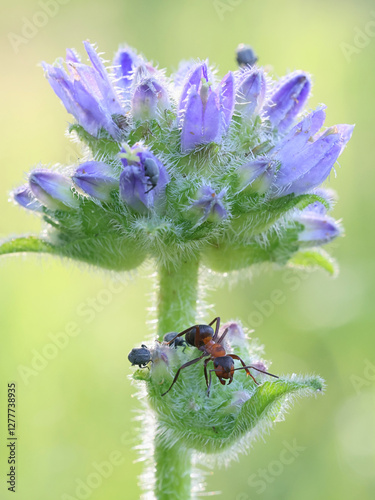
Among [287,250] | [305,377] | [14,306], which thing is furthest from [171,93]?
[14,306]

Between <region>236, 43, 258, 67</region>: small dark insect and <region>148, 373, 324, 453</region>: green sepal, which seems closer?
<region>148, 373, 324, 453</region>: green sepal

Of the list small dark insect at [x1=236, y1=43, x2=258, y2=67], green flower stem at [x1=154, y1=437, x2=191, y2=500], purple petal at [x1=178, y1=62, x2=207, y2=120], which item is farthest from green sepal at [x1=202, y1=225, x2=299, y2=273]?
small dark insect at [x1=236, y1=43, x2=258, y2=67]

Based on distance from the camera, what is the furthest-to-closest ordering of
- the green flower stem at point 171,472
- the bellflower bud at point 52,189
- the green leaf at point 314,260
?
the green leaf at point 314,260 → the green flower stem at point 171,472 → the bellflower bud at point 52,189

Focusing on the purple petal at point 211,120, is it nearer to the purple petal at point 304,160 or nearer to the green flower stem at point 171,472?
the purple petal at point 304,160

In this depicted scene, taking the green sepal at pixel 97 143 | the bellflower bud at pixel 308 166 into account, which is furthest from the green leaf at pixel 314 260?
the green sepal at pixel 97 143

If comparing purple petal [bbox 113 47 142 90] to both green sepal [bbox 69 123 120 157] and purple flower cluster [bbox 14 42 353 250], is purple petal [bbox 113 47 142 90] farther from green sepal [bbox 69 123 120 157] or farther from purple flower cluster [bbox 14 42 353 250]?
green sepal [bbox 69 123 120 157]

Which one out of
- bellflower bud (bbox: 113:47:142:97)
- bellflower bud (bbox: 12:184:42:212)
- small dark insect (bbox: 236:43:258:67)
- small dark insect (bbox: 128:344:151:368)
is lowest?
small dark insect (bbox: 128:344:151:368)

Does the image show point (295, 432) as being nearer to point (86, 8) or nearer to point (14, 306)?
point (14, 306)
